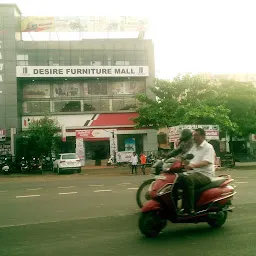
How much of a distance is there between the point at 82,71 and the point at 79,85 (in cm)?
208

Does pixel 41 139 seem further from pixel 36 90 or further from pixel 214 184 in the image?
pixel 214 184

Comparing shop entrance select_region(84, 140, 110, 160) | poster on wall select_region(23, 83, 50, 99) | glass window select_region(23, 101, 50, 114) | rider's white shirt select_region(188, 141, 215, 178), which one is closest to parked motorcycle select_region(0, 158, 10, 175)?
glass window select_region(23, 101, 50, 114)

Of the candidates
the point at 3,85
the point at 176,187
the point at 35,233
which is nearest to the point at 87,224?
the point at 35,233

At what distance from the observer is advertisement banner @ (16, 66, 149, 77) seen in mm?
39969

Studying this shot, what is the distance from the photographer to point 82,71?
40.9 m

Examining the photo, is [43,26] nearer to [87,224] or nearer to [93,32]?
[93,32]

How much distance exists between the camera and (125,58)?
4309 cm

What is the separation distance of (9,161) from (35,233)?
2666 centimetres

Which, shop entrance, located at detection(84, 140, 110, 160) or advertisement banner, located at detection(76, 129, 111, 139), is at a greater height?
advertisement banner, located at detection(76, 129, 111, 139)

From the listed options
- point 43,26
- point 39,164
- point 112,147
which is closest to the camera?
point 39,164

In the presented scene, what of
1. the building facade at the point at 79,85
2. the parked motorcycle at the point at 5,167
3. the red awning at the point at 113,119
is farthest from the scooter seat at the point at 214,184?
the red awning at the point at 113,119

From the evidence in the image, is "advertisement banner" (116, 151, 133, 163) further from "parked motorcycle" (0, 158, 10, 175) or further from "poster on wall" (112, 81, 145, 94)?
"parked motorcycle" (0, 158, 10, 175)

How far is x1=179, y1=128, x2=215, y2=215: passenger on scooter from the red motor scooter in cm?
10

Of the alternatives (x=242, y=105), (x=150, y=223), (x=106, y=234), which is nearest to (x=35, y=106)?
(x=242, y=105)
